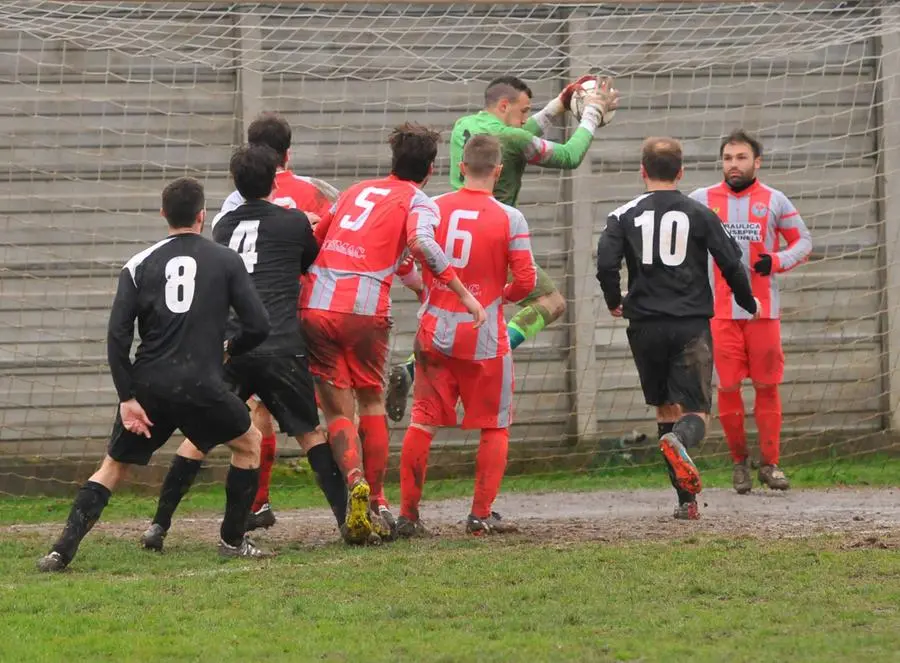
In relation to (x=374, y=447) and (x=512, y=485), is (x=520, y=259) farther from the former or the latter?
(x=512, y=485)

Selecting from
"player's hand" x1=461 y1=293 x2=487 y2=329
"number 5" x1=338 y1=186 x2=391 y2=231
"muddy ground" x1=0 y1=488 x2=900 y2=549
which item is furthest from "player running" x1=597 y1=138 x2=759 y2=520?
"number 5" x1=338 y1=186 x2=391 y2=231

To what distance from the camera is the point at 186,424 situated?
280 inches

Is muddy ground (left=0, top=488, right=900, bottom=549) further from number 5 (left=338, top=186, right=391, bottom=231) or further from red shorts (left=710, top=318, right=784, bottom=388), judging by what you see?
number 5 (left=338, top=186, right=391, bottom=231)

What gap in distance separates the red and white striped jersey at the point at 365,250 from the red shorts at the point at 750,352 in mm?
2743

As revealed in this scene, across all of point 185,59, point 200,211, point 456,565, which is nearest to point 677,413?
point 456,565

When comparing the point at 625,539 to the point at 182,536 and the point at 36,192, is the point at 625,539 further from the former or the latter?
the point at 36,192

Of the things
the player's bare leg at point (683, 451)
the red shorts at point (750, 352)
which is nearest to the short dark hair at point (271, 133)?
the player's bare leg at point (683, 451)

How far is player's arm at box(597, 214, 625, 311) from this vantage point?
845 centimetres

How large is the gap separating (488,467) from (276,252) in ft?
4.71

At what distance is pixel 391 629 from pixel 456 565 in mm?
1236

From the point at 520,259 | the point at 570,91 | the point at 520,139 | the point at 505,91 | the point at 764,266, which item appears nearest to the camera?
the point at 520,259

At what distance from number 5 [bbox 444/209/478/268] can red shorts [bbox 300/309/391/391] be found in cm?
43

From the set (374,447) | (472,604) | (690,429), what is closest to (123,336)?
(374,447)

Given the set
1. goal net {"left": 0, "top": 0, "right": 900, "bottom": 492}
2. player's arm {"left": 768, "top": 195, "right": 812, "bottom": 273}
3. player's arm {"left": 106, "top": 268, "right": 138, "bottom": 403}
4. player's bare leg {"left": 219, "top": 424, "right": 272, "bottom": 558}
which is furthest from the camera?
goal net {"left": 0, "top": 0, "right": 900, "bottom": 492}
